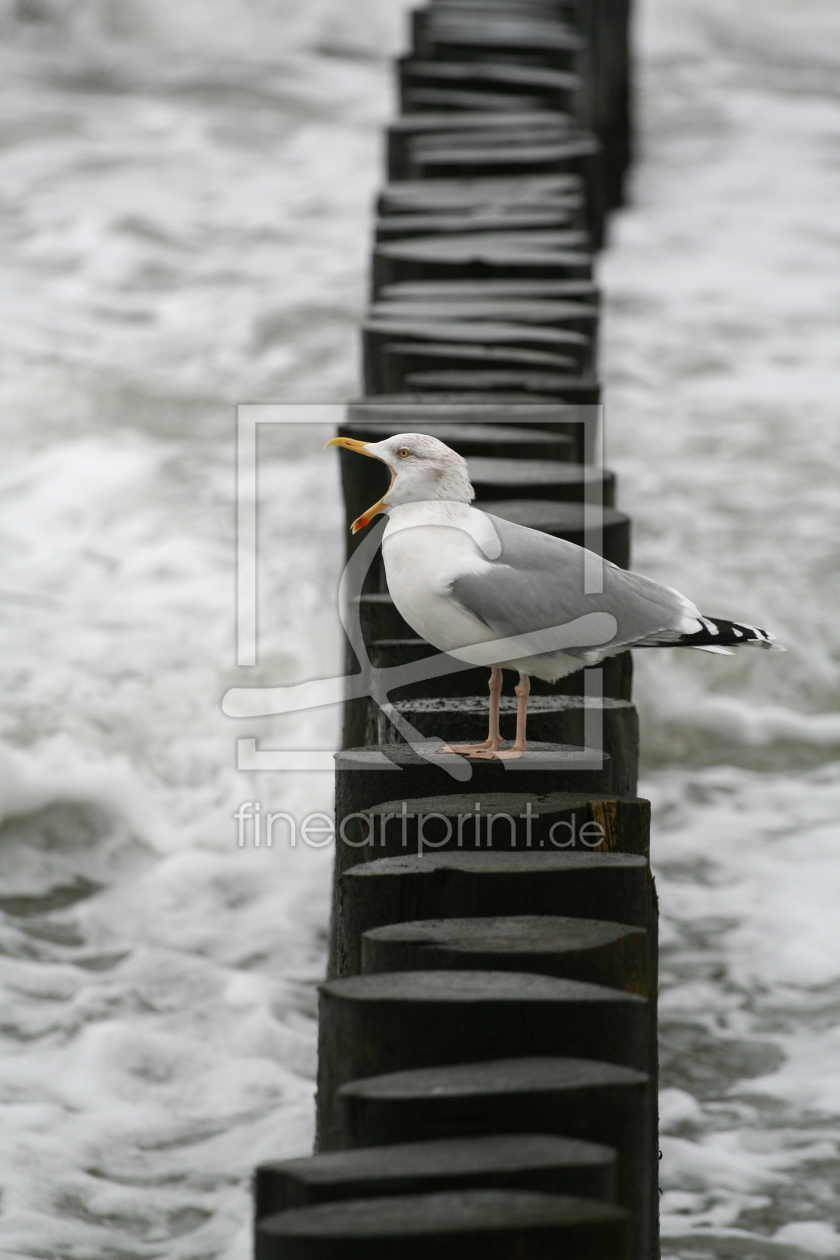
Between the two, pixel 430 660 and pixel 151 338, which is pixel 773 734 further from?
pixel 151 338

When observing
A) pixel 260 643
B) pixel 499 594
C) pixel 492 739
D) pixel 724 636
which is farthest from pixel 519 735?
pixel 260 643

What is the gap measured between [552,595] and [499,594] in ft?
0.31

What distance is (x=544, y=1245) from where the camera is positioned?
136 cm

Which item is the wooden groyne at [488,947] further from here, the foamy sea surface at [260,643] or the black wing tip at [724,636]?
the foamy sea surface at [260,643]

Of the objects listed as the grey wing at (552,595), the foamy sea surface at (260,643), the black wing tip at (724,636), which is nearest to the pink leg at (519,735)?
the grey wing at (552,595)

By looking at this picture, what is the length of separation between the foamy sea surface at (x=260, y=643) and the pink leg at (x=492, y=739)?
4.45 ft

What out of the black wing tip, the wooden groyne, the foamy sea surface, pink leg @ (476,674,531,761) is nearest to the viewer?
the wooden groyne

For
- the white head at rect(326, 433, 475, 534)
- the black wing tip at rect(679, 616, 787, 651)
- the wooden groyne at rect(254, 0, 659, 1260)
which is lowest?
the wooden groyne at rect(254, 0, 659, 1260)

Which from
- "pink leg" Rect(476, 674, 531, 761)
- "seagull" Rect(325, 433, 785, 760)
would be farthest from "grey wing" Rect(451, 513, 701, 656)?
"pink leg" Rect(476, 674, 531, 761)

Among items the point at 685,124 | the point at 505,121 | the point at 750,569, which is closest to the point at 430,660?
the point at 750,569

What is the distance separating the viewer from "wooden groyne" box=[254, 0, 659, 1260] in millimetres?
1403

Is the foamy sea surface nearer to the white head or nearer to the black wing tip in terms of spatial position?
the black wing tip

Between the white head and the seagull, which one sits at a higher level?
the white head

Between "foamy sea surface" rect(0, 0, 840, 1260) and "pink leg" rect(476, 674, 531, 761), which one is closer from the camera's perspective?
"pink leg" rect(476, 674, 531, 761)
